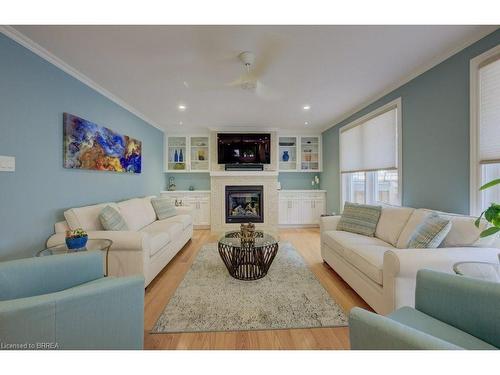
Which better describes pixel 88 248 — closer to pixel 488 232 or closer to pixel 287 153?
pixel 488 232

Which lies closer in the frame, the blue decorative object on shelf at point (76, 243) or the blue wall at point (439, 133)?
the blue decorative object on shelf at point (76, 243)

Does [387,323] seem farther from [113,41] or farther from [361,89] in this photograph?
[361,89]

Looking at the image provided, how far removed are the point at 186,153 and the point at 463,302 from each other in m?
5.28

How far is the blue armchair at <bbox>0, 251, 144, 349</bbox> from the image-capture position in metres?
0.91

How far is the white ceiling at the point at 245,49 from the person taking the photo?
5.75ft

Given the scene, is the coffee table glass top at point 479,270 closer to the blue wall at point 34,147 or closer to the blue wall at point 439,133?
the blue wall at point 439,133

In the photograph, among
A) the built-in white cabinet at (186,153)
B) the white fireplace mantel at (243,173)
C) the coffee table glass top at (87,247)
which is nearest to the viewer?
the coffee table glass top at (87,247)

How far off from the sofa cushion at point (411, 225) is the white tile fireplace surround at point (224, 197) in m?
2.94

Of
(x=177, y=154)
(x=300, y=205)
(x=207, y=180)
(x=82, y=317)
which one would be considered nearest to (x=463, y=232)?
(x=82, y=317)

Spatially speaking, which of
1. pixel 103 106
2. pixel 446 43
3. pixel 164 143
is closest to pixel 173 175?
pixel 164 143

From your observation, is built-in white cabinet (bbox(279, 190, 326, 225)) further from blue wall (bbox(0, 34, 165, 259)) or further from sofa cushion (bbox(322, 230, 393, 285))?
blue wall (bbox(0, 34, 165, 259))

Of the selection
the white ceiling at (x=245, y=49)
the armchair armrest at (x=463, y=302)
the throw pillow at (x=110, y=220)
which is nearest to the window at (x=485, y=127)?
the white ceiling at (x=245, y=49)

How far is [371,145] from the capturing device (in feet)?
11.2

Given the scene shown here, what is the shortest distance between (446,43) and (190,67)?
2400 millimetres
